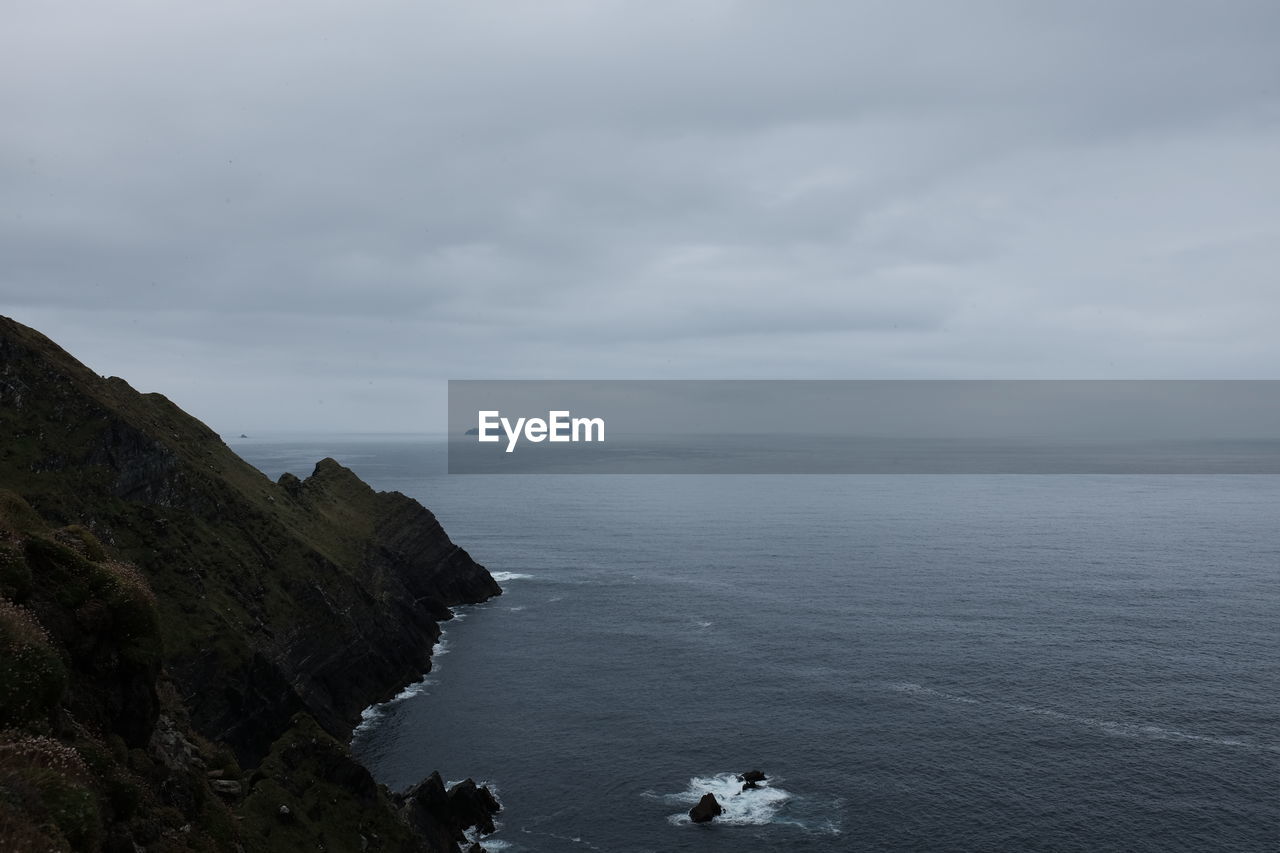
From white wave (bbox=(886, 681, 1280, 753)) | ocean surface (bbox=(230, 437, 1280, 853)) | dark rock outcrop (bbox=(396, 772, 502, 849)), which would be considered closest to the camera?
dark rock outcrop (bbox=(396, 772, 502, 849))

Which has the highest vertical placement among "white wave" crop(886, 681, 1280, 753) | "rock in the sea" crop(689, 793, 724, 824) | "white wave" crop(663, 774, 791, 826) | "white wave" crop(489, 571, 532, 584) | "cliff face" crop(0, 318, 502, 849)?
"cliff face" crop(0, 318, 502, 849)

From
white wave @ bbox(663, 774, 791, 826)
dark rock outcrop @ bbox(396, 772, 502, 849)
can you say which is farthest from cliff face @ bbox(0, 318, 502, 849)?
white wave @ bbox(663, 774, 791, 826)

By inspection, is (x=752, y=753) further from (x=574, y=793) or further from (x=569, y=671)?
(x=569, y=671)

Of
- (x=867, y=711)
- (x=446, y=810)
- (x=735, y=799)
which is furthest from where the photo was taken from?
(x=867, y=711)

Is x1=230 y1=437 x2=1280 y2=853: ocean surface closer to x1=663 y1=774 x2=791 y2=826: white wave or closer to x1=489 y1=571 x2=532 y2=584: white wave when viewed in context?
x1=663 y1=774 x2=791 y2=826: white wave

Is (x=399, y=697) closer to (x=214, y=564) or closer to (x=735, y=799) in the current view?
(x=214, y=564)

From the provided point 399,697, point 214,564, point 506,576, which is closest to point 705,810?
point 399,697

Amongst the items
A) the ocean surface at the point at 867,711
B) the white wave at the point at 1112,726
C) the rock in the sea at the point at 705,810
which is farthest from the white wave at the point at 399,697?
the white wave at the point at 1112,726
